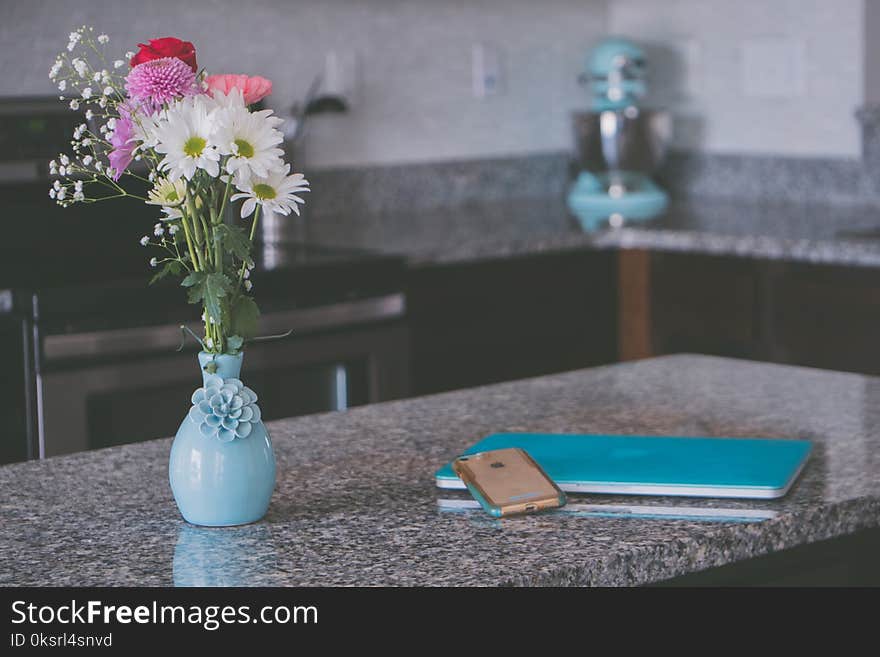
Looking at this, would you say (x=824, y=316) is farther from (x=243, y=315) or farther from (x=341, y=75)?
(x=243, y=315)

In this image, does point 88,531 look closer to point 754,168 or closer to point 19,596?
point 19,596

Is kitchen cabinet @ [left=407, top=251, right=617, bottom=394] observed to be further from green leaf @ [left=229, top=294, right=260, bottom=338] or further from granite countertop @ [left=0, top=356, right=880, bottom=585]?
green leaf @ [left=229, top=294, right=260, bottom=338]

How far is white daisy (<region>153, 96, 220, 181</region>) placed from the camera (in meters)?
1.13

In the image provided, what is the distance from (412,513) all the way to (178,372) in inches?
57.8

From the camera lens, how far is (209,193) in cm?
120

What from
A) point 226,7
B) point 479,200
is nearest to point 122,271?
point 226,7

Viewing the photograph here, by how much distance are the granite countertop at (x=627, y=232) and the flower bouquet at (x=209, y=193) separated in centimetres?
178

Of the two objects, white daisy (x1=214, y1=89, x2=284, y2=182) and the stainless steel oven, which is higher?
white daisy (x1=214, y1=89, x2=284, y2=182)

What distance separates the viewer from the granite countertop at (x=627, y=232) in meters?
3.04

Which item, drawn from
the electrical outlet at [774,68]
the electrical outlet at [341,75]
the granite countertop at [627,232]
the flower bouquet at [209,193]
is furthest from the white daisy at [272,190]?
the electrical outlet at [774,68]

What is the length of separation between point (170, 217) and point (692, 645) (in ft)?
1.88

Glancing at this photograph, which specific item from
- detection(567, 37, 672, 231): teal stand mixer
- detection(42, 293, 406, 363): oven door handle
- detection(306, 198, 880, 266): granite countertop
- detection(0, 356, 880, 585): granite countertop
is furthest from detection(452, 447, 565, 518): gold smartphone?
detection(567, 37, 672, 231): teal stand mixer

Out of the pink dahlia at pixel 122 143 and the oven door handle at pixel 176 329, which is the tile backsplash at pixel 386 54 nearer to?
the oven door handle at pixel 176 329

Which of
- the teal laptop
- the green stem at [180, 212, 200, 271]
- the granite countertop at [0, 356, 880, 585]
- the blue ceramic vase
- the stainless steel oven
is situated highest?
the green stem at [180, 212, 200, 271]
